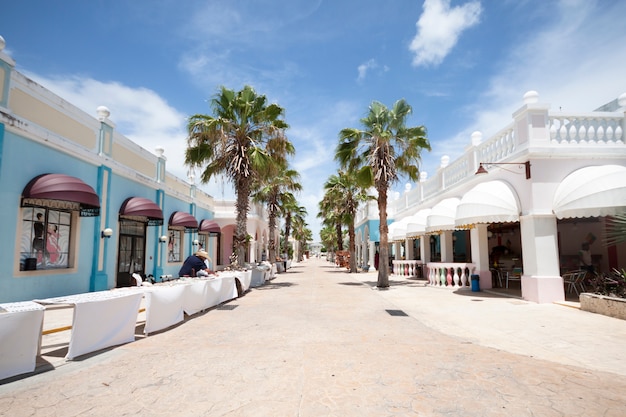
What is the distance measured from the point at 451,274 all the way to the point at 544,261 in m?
6.32

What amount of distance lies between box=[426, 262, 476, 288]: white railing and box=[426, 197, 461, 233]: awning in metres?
2.03

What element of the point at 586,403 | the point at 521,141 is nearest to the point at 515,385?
the point at 586,403

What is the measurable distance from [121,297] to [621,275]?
11.4m

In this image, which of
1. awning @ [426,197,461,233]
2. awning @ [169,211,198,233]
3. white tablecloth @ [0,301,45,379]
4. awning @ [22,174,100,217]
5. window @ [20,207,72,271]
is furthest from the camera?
awning @ [169,211,198,233]

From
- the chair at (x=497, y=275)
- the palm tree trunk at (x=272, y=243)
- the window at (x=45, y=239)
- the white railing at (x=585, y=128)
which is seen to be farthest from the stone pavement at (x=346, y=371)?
the palm tree trunk at (x=272, y=243)

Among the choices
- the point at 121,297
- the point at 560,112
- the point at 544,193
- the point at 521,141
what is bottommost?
the point at 121,297

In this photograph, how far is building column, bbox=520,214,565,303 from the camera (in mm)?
10906

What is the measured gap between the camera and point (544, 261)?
10992 millimetres

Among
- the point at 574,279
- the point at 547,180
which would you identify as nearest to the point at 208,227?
the point at 547,180

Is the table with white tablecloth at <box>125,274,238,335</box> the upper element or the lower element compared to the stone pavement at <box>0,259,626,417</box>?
upper

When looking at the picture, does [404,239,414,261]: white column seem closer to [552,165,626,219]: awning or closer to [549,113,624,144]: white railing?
[552,165,626,219]: awning

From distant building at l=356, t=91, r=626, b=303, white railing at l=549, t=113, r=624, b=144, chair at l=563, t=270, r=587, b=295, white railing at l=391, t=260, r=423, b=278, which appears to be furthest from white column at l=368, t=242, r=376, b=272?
white railing at l=549, t=113, r=624, b=144

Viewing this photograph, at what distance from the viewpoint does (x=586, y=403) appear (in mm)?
3838

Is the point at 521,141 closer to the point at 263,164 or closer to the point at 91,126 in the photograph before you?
the point at 263,164
